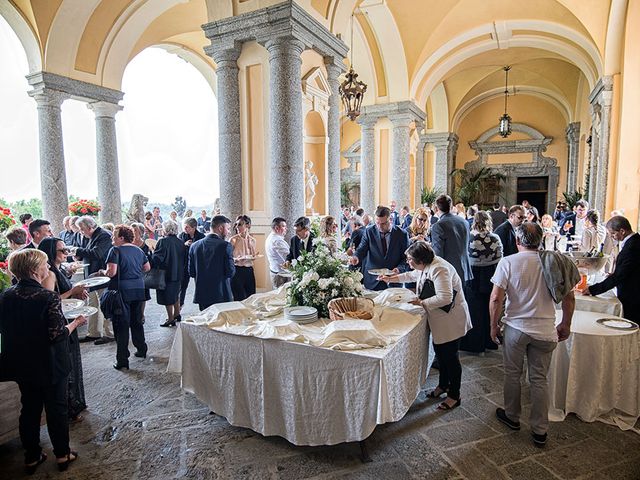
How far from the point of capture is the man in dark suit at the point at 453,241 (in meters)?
4.54

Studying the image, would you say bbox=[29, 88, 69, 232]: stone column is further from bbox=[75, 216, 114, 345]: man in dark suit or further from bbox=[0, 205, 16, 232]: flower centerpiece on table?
bbox=[75, 216, 114, 345]: man in dark suit

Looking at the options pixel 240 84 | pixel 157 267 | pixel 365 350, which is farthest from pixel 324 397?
pixel 240 84

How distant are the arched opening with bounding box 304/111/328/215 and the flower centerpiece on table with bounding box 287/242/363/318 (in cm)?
374

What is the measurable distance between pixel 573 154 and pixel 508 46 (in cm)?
755

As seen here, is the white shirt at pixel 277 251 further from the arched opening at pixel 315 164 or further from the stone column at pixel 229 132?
the arched opening at pixel 315 164

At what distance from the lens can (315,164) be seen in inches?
295

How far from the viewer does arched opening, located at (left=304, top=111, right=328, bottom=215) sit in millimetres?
7179

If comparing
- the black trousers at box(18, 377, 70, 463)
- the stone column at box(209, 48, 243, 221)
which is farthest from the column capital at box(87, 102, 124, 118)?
the black trousers at box(18, 377, 70, 463)

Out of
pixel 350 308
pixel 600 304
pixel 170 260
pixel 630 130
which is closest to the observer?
pixel 350 308

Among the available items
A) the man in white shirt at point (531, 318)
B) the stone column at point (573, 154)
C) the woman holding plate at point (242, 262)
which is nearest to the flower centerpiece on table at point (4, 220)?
the woman holding plate at point (242, 262)

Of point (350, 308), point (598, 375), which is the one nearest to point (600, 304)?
point (598, 375)

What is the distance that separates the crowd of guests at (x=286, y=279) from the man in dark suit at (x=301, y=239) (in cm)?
2

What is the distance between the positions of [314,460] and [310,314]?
1.02 m

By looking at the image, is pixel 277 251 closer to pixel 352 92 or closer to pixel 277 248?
pixel 277 248
